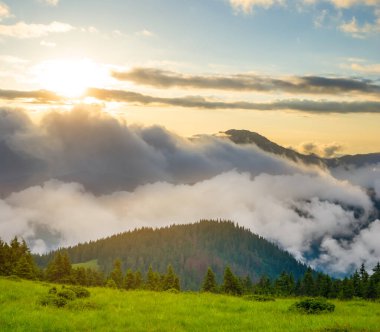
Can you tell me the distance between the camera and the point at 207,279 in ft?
258

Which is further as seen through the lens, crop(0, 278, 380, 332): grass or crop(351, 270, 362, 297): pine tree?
crop(351, 270, 362, 297): pine tree

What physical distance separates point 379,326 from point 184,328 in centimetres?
907

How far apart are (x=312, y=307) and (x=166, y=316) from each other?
8.80 m

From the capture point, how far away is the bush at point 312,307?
85.1ft

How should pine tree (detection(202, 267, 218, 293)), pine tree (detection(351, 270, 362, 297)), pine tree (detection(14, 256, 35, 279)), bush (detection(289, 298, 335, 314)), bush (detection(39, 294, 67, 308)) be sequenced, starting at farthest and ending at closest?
pine tree (detection(202, 267, 218, 293)) → pine tree (detection(351, 270, 362, 297)) → pine tree (detection(14, 256, 35, 279)) → bush (detection(289, 298, 335, 314)) → bush (detection(39, 294, 67, 308))

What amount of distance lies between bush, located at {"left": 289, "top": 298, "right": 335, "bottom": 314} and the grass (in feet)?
2.41

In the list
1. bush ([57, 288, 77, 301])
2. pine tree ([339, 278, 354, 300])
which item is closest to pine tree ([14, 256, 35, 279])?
bush ([57, 288, 77, 301])

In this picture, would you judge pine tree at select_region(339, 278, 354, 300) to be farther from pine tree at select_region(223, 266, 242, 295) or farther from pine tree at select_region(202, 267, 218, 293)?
pine tree at select_region(202, 267, 218, 293)

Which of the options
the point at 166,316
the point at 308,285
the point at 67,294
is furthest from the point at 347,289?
the point at 166,316

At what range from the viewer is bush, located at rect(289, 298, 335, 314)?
26.0m

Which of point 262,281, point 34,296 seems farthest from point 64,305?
point 262,281

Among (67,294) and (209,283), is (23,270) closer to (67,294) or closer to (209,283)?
(209,283)

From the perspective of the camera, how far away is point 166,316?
23453 mm

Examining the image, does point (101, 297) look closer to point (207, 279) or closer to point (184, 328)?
point (184, 328)
